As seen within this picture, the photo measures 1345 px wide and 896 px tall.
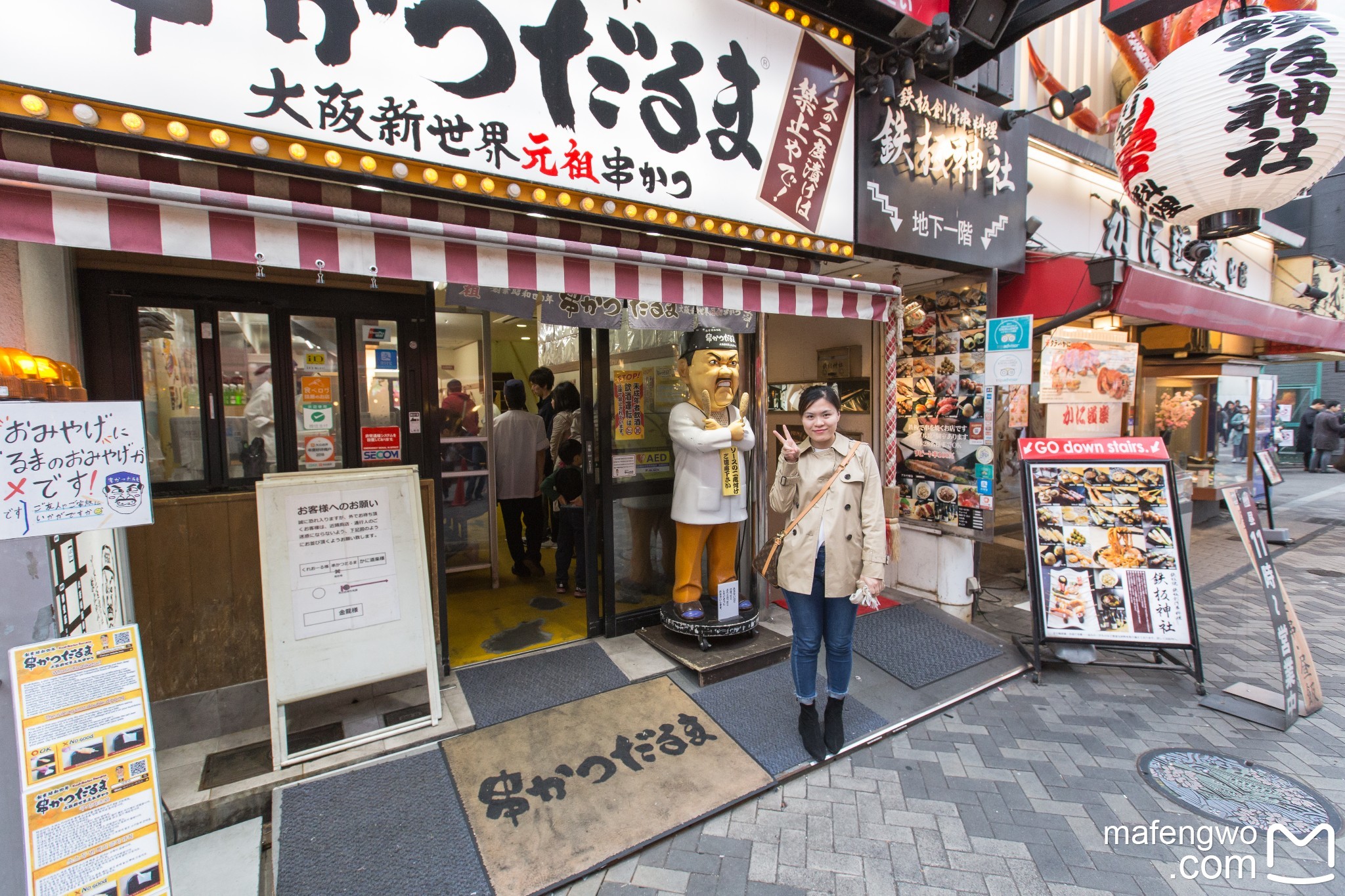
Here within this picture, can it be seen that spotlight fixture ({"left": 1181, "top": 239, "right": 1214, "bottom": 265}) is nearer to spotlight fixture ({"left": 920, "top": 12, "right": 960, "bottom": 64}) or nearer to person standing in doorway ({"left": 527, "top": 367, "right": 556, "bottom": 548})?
spotlight fixture ({"left": 920, "top": 12, "right": 960, "bottom": 64})

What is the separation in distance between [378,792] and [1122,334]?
8.82 m

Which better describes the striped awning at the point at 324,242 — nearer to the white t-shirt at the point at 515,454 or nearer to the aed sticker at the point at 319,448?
Result: the aed sticker at the point at 319,448

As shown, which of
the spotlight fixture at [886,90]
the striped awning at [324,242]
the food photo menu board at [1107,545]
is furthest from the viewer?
the spotlight fixture at [886,90]

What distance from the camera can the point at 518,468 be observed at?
18.9ft

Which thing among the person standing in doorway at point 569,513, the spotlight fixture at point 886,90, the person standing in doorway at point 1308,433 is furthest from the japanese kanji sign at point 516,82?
the person standing in doorway at point 1308,433

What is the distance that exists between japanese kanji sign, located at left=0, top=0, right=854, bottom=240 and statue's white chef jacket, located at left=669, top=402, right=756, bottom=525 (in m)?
1.50

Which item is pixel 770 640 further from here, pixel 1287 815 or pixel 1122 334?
pixel 1122 334

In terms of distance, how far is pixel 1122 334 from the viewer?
693 centimetres

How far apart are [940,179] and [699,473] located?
354cm

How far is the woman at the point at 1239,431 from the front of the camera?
9820mm

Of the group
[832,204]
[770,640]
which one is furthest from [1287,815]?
[832,204]

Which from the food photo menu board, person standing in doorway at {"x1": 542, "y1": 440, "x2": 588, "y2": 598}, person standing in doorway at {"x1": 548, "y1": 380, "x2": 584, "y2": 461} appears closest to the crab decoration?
the food photo menu board

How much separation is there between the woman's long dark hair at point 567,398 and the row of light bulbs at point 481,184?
2264 mm

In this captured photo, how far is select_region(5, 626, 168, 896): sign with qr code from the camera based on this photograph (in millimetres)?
1671
